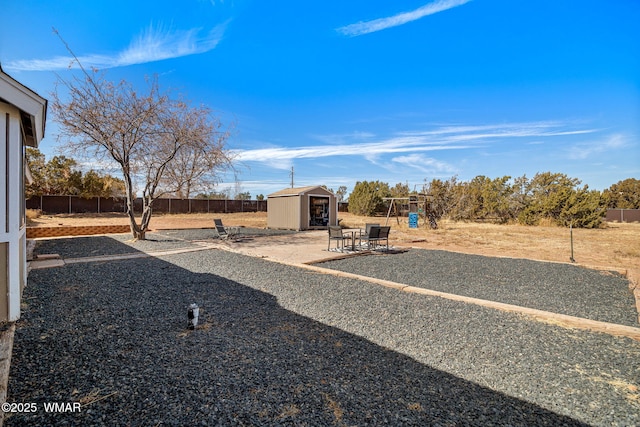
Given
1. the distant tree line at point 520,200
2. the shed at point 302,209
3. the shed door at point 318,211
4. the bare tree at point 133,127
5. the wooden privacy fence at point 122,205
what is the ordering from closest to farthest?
the bare tree at point 133,127 → the shed at point 302,209 → the shed door at point 318,211 → the distant tree line at point 520,200 → the wooden privacy fence at point 122,205

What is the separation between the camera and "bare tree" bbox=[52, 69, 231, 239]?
935cm

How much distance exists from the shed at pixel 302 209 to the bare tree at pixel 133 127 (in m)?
5.04

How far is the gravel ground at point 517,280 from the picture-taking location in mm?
4039

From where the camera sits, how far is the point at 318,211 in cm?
1673

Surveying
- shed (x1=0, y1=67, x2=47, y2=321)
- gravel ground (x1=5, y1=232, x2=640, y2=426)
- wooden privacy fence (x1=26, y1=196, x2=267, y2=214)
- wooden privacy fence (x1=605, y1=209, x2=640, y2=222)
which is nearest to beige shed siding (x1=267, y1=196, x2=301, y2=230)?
wooden privacy fence (x1=26, y1=196, x2=267, y2=214)

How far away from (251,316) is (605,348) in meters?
3.48

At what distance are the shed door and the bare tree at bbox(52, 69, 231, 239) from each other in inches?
240

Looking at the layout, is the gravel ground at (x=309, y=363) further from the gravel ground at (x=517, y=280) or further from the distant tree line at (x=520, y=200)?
the distant tree line at (x=520, y=200)

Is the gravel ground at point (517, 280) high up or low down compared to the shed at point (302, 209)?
down

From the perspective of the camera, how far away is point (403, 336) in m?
2.99

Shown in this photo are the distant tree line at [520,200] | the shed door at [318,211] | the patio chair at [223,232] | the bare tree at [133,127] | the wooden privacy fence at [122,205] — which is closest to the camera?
the bare tree at [133,127]

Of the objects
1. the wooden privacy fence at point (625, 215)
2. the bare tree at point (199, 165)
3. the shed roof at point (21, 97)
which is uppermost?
the bare tree at point (199, 165)

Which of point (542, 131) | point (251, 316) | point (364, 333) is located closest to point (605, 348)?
point (364, 333)

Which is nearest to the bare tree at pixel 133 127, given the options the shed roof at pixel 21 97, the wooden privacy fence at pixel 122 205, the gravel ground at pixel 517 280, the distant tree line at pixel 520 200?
the shed roof at pixel 21 97
